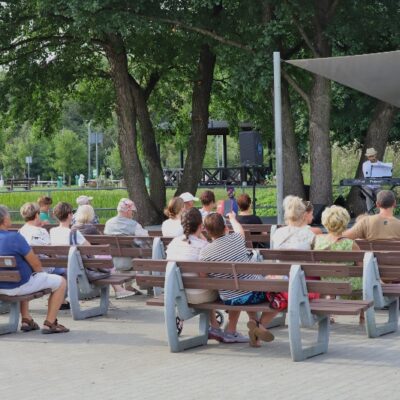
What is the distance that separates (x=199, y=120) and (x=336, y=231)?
60.6 ft

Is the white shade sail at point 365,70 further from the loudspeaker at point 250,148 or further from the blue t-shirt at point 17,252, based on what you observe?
the blue t-shirt at point 17,252

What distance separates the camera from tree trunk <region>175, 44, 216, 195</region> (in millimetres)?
28188

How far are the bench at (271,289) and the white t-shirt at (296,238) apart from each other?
1.45m

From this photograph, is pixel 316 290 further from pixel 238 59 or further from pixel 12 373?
pixel 238 59

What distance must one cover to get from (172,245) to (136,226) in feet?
11.5

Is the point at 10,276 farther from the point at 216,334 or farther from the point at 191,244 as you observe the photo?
the point at 216,334

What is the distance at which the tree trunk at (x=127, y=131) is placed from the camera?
27.0 meters

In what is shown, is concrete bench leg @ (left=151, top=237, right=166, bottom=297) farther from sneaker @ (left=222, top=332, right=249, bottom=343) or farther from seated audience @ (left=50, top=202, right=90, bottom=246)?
sneaker @ (left=222, top=332, right=249, bottom=343)

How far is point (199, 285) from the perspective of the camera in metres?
8.67

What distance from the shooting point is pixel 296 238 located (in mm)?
10180

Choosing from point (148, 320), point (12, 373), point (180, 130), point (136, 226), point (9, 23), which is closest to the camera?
point (12, 373)

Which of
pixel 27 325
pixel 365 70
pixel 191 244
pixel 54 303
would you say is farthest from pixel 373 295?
pixel 365 70

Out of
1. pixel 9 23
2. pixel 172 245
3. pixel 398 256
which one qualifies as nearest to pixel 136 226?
pixel 172 245

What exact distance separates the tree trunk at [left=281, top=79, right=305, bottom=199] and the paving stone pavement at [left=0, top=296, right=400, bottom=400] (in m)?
14.0
